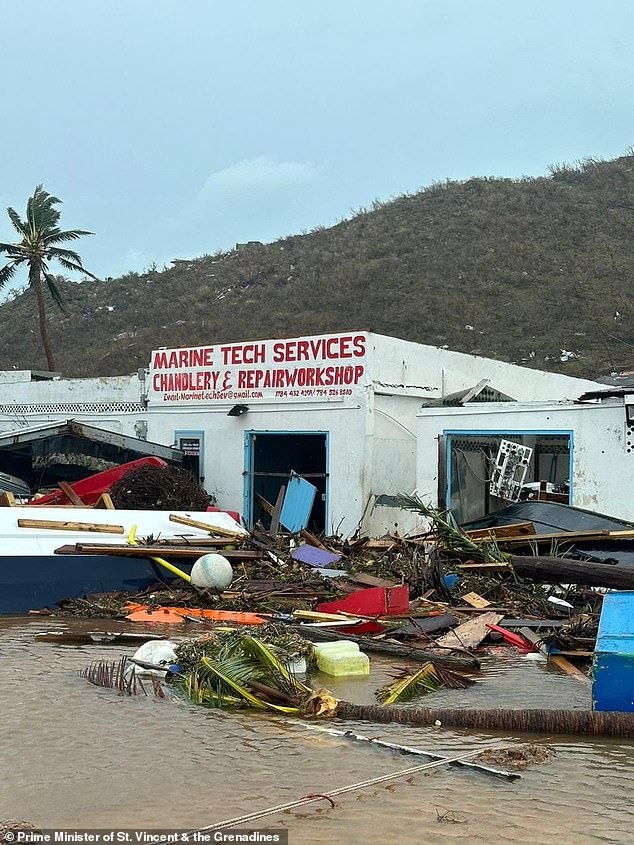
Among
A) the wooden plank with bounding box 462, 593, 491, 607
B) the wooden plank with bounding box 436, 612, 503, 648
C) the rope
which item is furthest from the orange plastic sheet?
the rope

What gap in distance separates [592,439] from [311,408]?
5.64m

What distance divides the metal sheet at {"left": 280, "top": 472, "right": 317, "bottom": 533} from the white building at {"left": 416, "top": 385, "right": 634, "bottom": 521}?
2133 millimetres

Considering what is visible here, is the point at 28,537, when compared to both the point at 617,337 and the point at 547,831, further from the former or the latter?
the point at 617,337

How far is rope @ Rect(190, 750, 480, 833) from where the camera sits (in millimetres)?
5086

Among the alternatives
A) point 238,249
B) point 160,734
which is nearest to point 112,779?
point 160,734

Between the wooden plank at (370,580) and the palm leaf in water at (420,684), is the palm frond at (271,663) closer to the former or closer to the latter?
the palm leaf in water at (420,684)

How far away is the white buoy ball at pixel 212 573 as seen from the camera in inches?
502

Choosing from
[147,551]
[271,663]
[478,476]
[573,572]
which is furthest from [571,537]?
[271,663]

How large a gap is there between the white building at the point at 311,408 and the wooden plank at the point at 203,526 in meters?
2.96

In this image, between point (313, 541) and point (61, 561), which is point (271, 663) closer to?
point (61, 561)

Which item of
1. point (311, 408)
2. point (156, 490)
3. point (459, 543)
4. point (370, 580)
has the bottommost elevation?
point (370, 580)

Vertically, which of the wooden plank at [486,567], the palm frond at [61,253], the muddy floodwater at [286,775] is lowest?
the muddy floodwater at [286,775]

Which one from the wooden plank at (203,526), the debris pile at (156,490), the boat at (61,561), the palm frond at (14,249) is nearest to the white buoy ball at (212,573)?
the boat at (61,561)

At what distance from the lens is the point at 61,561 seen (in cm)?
1323
